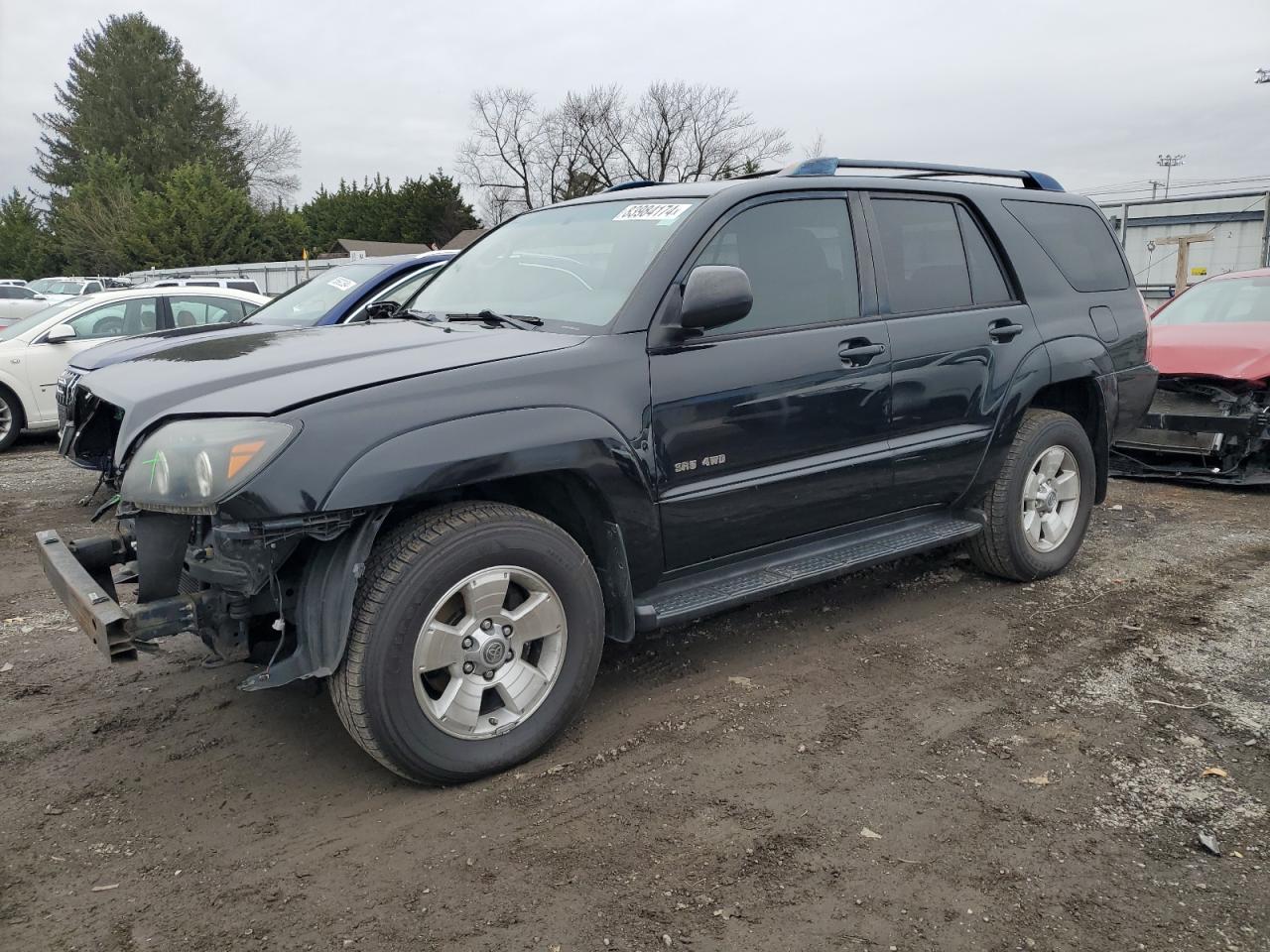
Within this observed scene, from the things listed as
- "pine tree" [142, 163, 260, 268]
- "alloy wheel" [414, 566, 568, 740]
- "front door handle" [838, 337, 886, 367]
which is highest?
"pine tree" [142, 163, 260, 268]

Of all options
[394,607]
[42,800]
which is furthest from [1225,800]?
[42,800]

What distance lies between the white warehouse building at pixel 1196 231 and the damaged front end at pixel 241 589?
20.5 meters

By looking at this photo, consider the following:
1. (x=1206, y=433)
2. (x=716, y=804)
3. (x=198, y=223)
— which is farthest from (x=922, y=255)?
(x=198, y=223)

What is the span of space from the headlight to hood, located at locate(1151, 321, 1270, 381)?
630 cm

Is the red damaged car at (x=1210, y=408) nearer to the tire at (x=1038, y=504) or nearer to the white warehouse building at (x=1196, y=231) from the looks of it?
the tire at (x=1038, y=504)

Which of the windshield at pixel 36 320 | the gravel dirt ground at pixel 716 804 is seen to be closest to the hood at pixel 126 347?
the gravel dirt ground at pixel 716 804

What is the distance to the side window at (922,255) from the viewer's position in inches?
164

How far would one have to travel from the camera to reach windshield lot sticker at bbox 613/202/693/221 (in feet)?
11.9

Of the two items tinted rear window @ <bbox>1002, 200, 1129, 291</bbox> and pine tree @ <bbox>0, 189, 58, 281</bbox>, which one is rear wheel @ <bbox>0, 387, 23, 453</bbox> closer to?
Result: tinted rear window @ <bbox>1002, 200, 1129, 291</bbox>

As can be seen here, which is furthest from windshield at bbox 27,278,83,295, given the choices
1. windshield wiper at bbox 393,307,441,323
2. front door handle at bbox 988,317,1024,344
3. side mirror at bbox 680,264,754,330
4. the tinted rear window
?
side mirror at bbox 680,264,754,330

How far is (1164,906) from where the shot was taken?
2.45 m

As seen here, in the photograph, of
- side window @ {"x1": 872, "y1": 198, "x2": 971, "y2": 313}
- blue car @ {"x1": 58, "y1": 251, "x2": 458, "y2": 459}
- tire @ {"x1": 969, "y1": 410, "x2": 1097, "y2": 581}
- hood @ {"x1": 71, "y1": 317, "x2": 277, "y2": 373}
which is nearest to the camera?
side window @ {"x1": 872, "y1": 198, "x2": 971, "y2": 313}

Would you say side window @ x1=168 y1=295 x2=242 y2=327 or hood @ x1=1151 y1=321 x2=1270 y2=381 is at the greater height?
side window @ x1=168 y1=295 x2=242 y2=327

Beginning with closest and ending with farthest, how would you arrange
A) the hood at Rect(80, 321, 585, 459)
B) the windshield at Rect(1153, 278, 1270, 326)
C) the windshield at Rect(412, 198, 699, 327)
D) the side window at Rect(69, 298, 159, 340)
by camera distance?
the hood at Rect(80, 321, 585, 459) < the windshield at Rect(412, 198, 699, 327) < the windshield at Rect(1153, 278, 1270, 326) < the side window at Rect(69, 298, 159, 340)
